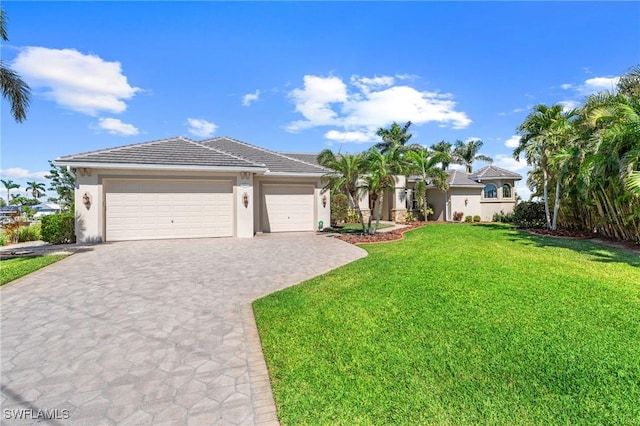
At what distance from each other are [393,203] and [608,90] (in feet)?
50.1

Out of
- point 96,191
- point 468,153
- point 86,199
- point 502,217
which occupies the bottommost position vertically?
point 502,217

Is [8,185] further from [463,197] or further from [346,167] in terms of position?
[463,197]

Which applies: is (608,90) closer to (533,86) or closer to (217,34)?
(533,86)

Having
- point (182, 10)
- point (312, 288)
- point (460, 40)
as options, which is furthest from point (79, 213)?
point (460, 40)

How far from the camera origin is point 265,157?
19516 mm

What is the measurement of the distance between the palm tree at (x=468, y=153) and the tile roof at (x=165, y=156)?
41.5 m

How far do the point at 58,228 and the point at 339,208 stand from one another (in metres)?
16.8

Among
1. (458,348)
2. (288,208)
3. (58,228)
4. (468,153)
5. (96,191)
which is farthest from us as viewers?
(468,153)

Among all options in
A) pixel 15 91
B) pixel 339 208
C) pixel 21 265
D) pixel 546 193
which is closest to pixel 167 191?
pixel 21 265

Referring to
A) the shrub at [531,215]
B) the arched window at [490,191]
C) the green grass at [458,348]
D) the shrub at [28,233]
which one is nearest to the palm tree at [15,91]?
the shrub at [28,233]

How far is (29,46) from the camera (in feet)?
41.9

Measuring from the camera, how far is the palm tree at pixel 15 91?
41.1ft

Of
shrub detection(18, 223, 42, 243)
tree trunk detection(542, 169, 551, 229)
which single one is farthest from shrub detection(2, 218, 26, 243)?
tree trunk detection(542, 169, 551, 229)

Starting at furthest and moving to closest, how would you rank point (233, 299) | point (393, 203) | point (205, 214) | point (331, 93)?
point (393, 203)
point (331, 93)
point (205, 214)
point (233, 299)
